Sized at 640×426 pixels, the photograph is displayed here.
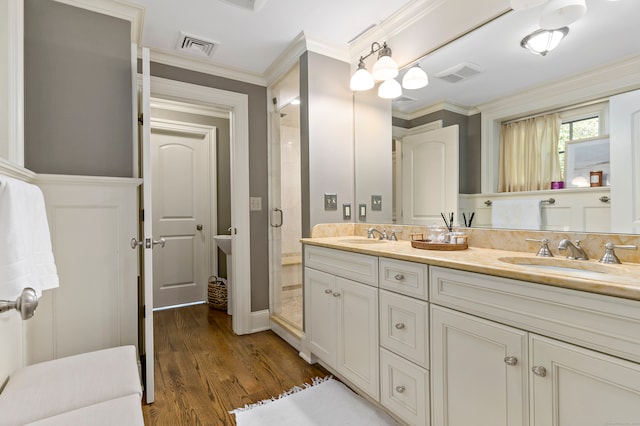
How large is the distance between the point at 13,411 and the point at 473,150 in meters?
2.28

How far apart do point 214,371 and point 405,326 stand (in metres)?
1.45

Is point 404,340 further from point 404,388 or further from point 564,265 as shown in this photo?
point 564,265

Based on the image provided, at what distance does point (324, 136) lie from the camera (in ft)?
7.91

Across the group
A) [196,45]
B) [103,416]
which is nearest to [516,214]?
[103,416]

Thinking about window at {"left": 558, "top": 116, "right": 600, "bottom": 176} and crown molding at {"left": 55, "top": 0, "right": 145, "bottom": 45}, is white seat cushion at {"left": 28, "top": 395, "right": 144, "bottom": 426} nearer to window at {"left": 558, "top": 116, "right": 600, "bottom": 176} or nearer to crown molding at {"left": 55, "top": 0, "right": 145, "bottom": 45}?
window at {"left": 558, "top": 116, "right": 600, "bottom": 176}

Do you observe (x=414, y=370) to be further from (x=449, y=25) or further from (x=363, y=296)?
(x=449, y=25)

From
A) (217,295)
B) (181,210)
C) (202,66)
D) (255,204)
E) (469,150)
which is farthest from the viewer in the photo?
(181,210)

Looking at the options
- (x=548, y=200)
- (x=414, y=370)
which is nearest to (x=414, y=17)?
(x=548, y=200)

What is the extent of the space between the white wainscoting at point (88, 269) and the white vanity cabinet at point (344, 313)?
113cm

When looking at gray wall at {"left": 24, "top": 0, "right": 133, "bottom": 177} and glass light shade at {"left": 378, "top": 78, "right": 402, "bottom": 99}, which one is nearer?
gray wall at {"left": 24, "top": 0, "right": 133, "bottom": 177}

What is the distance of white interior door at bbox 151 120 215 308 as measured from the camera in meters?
3.56

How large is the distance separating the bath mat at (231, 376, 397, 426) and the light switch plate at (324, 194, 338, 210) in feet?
4.11

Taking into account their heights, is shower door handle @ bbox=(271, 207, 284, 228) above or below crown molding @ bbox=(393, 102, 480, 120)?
below

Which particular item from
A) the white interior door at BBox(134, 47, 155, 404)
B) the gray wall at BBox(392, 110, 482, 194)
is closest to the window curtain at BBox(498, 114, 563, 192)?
the gray wall at BBox(392, 110, 482, 194)
